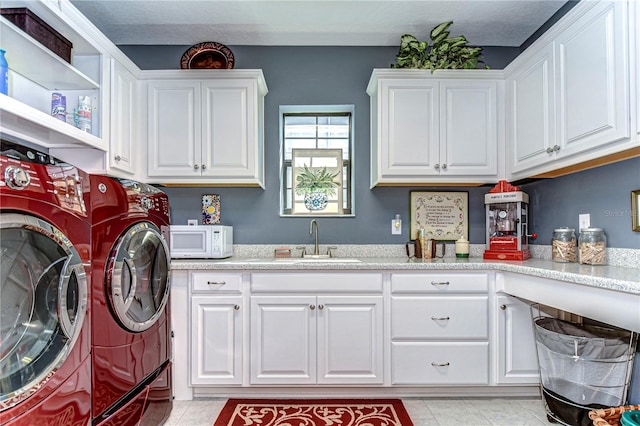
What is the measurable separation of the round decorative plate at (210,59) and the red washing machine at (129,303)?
3.94 feet

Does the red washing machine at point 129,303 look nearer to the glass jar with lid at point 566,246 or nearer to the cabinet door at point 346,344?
the cabinet door at point 346,344

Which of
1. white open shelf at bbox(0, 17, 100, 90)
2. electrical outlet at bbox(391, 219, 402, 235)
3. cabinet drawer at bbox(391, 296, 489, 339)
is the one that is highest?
white open shelf at bbox(0, 17, 100, 90)

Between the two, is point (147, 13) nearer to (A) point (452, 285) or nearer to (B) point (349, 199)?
(B) point (349, 199)

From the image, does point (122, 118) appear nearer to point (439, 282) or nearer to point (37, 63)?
point (37, 63)

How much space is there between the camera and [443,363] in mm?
2129

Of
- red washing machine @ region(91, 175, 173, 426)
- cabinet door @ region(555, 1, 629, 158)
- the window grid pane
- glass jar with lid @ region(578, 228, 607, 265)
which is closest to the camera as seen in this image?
red washing machine @ region(91, 175, 173, 426)

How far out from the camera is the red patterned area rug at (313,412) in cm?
192

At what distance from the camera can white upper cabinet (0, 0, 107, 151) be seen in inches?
62.7

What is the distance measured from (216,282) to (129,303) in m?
0.65

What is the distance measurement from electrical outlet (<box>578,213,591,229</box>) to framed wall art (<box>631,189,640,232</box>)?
0.27m

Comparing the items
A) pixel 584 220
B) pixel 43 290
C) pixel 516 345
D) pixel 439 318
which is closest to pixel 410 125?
pixel 584 220

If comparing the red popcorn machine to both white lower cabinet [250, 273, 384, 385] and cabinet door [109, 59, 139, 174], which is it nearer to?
white lower cabinet [250, 273, 384, 385]

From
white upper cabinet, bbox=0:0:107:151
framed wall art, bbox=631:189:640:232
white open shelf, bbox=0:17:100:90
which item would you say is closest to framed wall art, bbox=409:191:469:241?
framed wall art, bbox=631:189:640:232

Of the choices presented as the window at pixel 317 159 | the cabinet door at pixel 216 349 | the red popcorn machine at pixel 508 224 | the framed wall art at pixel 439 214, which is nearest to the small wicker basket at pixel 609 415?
the red popcorn machine at pixel 508 224
